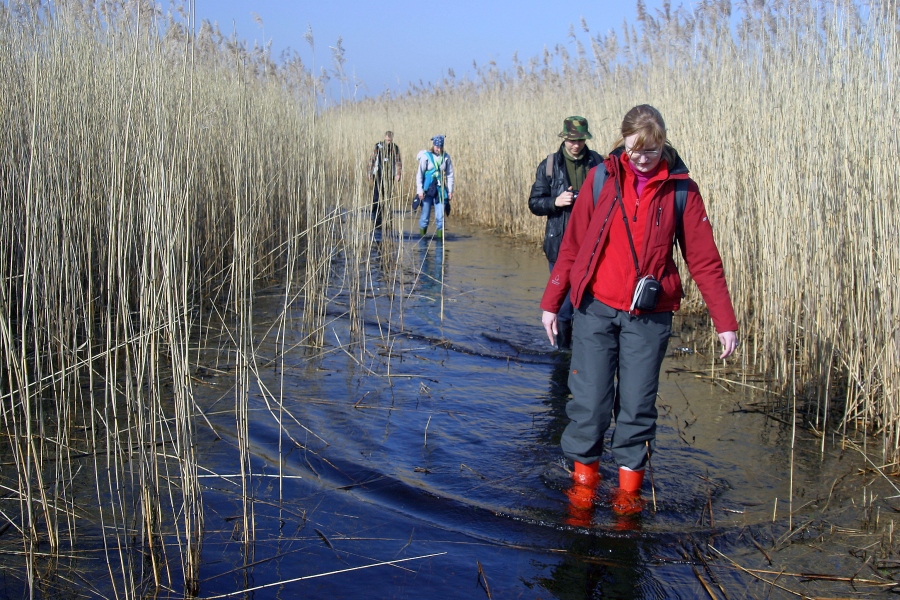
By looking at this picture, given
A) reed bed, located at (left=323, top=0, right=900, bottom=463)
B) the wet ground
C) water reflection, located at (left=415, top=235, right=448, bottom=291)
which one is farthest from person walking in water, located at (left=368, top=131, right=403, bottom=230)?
reed bed, located at (left=323, top=0, right=900, bottom=463)

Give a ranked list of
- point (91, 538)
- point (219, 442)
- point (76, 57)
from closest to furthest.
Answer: point (91, 538), point (219, 442), point (76, 57)

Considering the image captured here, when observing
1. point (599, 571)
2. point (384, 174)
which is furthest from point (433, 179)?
point (599, 571)

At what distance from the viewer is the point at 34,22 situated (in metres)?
4.78

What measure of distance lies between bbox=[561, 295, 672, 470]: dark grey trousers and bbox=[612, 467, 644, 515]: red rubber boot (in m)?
0.06

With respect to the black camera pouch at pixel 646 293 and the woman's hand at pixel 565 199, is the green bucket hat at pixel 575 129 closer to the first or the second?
the woman's hand at pixel 565 199

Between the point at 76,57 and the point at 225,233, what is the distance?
8.89ft

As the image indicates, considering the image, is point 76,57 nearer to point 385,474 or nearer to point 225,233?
point 225,233

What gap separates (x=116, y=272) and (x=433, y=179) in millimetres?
7179

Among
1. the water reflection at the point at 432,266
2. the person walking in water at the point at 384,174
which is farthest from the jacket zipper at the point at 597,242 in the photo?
the water reflection at the point at 432,266

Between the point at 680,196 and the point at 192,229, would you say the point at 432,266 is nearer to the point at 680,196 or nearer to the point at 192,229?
the point at 192,229

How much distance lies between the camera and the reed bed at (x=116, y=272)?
9.23ft

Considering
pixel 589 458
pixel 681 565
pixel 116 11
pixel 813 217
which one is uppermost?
pixel 116 11

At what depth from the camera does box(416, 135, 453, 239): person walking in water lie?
11398 mm

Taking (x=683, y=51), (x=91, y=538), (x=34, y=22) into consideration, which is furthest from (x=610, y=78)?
(x=91, y=538)
